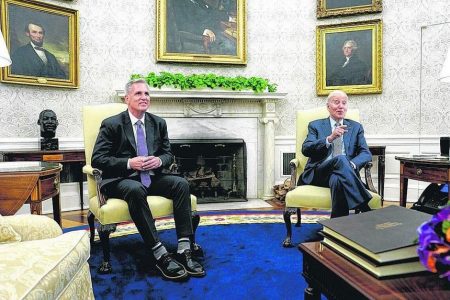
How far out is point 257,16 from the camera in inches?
221

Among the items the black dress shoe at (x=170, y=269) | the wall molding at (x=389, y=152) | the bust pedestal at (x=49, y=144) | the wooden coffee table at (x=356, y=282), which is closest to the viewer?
the wooden coffee table at (x=356, y=282)

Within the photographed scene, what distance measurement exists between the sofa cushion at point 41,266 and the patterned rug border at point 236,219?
2.27 meters

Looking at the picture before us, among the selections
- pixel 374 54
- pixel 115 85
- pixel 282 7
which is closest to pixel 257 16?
pixel 282 7

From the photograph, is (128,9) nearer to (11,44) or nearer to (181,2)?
(181,2)

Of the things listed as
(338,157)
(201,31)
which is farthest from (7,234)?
(201,31)

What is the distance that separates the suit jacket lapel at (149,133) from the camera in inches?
116

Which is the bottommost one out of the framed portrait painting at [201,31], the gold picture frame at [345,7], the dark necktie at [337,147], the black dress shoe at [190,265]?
the black dress shoe at [190,265]

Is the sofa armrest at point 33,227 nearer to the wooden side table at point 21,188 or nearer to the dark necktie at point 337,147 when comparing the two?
the wooden side table at point 21,188

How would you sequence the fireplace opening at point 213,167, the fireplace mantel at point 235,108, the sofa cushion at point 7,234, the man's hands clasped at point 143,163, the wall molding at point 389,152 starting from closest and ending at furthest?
the sofa cushion at point 7,234 → the man's hands clasped at point 143,163 → the wall molding at point 389,152 → the fireplace mantel at point 235,108 → the fireplace opening at point 213,167

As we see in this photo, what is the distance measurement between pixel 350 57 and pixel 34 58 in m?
4.22

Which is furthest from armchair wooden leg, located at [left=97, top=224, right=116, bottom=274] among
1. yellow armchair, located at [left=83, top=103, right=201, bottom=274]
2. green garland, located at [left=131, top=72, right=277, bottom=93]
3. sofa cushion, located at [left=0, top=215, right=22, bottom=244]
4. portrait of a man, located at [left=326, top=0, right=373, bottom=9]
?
portrait of a man, located at [left=326, top=0, right=373, bottom=9]

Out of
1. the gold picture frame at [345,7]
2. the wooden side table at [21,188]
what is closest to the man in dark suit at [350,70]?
the gold picture frame at [345,7]

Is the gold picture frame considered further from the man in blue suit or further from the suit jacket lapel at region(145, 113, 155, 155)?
the suit jacket lapel at region(145, 113, 155, 155)

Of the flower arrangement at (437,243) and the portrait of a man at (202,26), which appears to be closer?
the flower arrangement at (437,243)
